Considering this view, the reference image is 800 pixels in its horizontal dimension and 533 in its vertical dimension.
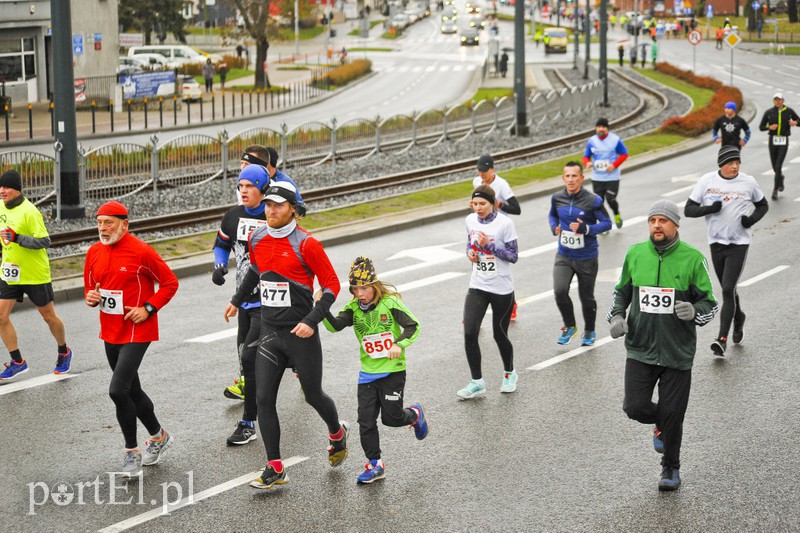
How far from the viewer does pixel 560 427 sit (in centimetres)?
941

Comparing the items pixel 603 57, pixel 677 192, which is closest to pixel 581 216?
pixel 677 192

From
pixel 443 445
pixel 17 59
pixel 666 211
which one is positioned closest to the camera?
pixel 666 211

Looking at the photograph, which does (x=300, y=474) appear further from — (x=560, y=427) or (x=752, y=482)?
(x=752, y=482)

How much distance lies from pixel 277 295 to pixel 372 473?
57.8 inches

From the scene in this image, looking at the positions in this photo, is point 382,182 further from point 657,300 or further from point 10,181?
point 657,300

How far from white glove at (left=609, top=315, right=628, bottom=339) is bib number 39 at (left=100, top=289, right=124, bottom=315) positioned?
360 centimetres

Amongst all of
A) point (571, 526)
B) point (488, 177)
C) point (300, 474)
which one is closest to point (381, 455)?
point (300, 474)

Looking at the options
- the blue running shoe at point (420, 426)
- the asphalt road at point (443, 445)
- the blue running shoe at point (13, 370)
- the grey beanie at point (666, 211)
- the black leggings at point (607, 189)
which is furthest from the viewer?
the black leggings at point (607, 189)

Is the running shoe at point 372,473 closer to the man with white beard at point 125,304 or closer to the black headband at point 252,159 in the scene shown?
the man with white beard at point 125,304

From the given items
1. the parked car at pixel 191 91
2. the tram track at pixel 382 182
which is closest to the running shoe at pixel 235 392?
the tram track at pixel 382 182

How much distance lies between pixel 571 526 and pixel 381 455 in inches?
73.6

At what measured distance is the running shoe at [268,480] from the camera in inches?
315

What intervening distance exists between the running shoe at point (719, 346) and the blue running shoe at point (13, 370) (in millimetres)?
6853

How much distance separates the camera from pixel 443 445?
902cm
